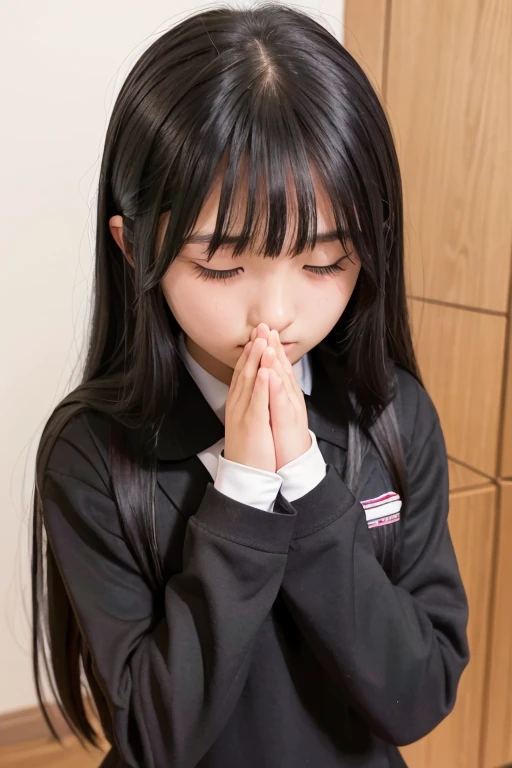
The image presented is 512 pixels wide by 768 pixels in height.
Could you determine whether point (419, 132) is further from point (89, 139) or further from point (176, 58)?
point (176, 58)

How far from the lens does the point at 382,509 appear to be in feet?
2.26

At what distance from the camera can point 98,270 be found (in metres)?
0.66

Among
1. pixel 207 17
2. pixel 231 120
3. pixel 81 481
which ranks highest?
pixel 207 17

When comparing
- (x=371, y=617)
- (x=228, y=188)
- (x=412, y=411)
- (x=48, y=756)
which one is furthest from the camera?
(x=48, y=756)

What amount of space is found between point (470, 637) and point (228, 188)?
105cm

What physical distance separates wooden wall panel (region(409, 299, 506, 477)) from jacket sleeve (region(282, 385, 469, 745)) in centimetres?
49

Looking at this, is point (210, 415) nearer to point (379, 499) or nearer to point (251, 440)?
point (251, 440)

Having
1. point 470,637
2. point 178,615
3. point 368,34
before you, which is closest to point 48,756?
point 470,637

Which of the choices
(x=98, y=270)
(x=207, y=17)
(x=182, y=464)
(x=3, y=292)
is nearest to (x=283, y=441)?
(x=182, y=464)

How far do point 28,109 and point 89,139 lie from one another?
98mm

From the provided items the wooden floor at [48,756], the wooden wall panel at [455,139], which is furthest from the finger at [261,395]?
the wooden floor at [48,756]

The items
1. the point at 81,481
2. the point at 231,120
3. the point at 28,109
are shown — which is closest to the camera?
the point at 231,120

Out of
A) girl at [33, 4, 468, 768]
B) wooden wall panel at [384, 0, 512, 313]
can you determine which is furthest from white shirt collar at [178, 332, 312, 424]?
wooden wall panel at [384, 0, 512, 313]

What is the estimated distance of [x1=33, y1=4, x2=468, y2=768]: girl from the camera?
52 centimetres
